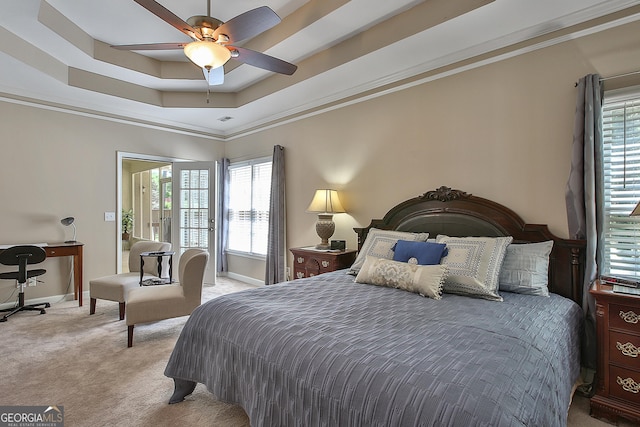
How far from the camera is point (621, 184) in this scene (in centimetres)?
238

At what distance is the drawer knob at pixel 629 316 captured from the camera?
1946 mm

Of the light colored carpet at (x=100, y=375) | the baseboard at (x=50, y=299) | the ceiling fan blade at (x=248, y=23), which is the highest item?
the ceiling fan blade at (x=248, y=23)

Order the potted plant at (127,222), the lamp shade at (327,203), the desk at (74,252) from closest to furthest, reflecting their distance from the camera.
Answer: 1. the lamp shade at (327,203)
2. the desk at (74,252)
3. the potted plant at (127,222)

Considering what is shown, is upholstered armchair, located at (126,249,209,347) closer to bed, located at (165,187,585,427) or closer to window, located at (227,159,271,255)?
bed, located at (165,187,585,427)

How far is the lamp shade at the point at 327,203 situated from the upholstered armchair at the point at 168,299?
1.39m

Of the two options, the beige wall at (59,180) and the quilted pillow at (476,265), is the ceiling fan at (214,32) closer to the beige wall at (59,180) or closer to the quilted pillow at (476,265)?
the quilted pillow at (476,265)

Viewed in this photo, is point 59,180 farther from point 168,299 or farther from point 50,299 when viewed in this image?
point 168,299

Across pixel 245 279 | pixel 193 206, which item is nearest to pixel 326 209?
pixel 245 279

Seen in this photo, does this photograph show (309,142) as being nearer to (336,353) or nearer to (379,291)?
(379,291)

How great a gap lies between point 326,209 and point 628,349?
9.07 ft

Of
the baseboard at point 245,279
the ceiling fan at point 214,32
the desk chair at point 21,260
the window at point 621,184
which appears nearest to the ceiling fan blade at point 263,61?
the ceiling fan at point 214,32

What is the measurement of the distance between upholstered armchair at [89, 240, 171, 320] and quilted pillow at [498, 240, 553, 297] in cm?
372

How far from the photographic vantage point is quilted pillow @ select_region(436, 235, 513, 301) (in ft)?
7.45

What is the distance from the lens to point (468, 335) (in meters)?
1.56
